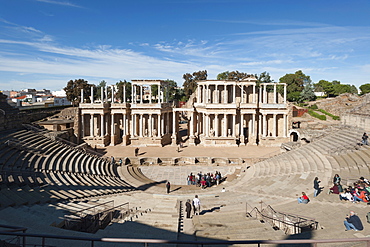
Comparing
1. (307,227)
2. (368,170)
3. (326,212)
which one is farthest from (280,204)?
(368,170)

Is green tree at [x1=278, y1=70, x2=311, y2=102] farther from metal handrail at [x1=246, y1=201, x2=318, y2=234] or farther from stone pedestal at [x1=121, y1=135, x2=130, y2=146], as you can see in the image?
metal handrail at [x1=246, y1=201, x2=318, y2=234]

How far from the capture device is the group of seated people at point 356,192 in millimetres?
13594

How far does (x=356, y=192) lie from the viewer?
1382 cm

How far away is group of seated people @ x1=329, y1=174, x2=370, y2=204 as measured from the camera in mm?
13594

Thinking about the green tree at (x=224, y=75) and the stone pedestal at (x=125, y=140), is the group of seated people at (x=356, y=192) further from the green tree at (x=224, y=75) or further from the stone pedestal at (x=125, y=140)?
the green tree at (x=224, y=75)

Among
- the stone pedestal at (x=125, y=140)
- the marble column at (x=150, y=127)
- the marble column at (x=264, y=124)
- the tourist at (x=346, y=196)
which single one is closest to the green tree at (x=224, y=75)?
the marble column at (x=264, y=124)

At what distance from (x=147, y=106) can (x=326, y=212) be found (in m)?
31.2

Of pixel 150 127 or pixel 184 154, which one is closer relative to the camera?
pixel 184 154

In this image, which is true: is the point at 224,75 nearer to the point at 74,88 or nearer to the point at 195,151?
the point at 74,88

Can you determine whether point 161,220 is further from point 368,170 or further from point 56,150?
point 56,150

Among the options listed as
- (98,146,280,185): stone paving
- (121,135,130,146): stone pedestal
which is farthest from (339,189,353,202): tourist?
(121,135,130,146): stone pedestal

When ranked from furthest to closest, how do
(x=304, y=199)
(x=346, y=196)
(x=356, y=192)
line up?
1. (x=304, y=199)
2. (x=346, y=196)
3. (x=356, y=192)

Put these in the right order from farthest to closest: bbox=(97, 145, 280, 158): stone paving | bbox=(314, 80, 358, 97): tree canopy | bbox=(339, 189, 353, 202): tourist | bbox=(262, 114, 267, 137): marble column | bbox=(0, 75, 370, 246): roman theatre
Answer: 1. bbox=(314, 80, 358, 97): tree canopy
2. bbox=(262, 114, 267, 137): marble column
3. bbox=(97, 145, 280, 158): stone paving
4. bbox=(339, 189, 353, 202): tourist
5. bbox=(0, 75, 370, 246): roman theatre

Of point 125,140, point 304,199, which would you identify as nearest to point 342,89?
point 125,140
